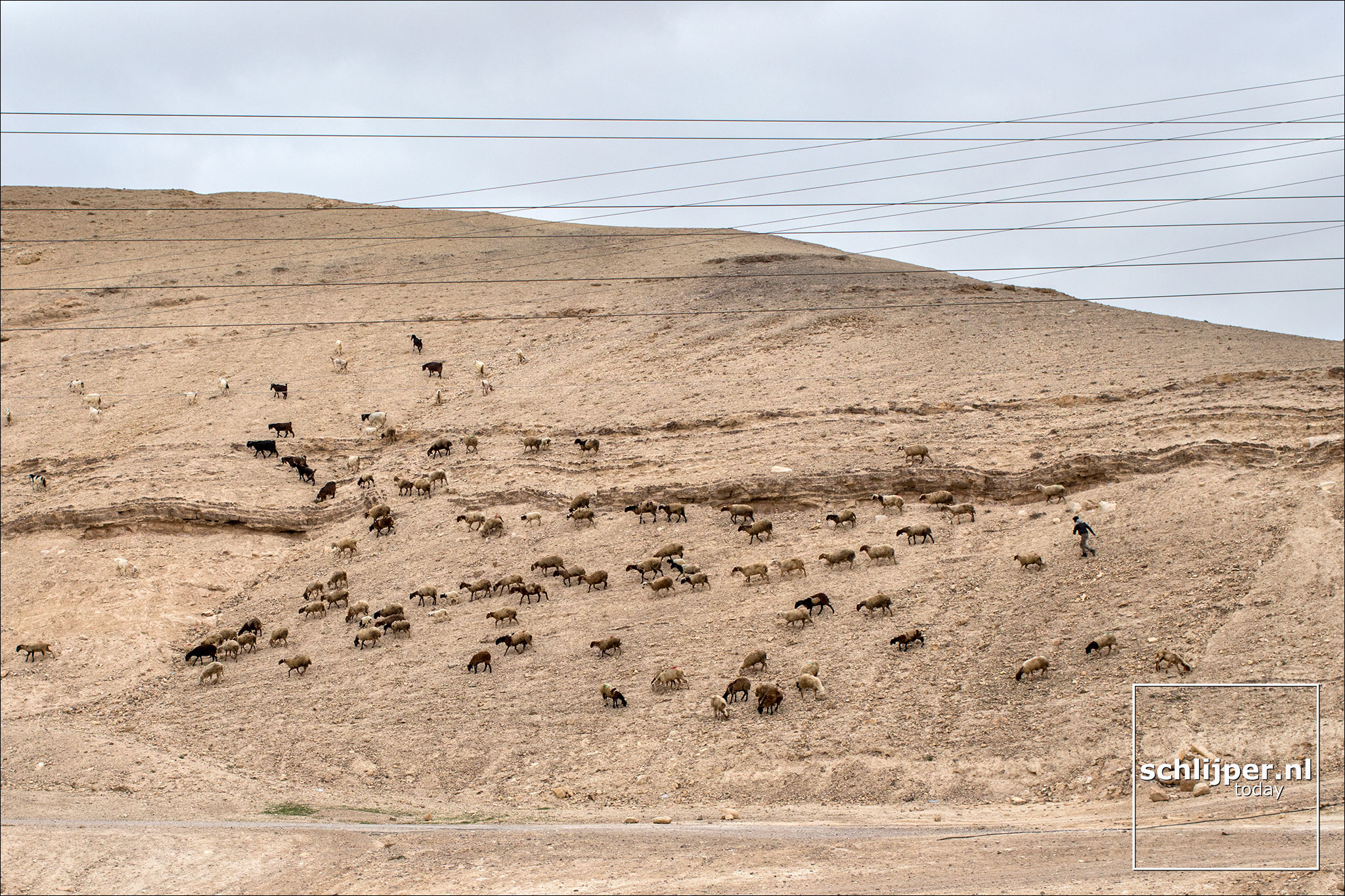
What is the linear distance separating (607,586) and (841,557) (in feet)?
19.5

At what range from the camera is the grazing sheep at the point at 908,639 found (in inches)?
866

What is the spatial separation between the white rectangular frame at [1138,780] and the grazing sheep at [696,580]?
33.6ft

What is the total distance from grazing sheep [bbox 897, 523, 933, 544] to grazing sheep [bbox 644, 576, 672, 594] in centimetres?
580

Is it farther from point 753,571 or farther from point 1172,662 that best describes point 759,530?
point 1172,662

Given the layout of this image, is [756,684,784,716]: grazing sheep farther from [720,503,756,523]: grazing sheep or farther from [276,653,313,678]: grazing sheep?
[276,653,313,678]: grazing sheep

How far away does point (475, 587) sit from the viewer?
1091 inches

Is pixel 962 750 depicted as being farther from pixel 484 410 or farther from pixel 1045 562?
pixel 484 410

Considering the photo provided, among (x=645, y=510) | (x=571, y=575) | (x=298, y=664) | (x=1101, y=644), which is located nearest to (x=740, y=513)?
(x=645, y=510)

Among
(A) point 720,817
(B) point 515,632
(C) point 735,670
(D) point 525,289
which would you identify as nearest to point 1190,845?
(A) point 720,817

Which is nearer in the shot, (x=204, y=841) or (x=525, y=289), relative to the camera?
(x=204, y=841)

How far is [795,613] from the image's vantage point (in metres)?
23.6

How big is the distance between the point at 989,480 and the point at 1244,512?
6773 mm

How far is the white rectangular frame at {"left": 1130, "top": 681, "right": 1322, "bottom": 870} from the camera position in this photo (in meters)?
12.2

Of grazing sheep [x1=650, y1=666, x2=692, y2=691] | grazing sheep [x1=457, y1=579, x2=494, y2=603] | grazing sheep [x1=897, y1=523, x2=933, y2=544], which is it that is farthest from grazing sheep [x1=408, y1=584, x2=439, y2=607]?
grazing sheep [x1=897, y1=523, x2=933, y2=544]
